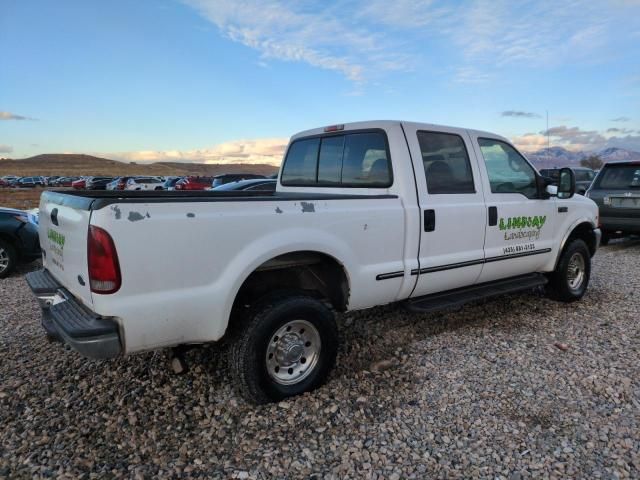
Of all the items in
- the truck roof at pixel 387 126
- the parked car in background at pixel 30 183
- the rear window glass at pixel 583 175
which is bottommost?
the parked car in background at pixel 30 183

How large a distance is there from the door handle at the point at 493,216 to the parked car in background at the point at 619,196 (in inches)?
247

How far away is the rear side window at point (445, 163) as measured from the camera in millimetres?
3881

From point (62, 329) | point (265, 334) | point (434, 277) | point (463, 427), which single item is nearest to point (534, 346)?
point (434, 277)

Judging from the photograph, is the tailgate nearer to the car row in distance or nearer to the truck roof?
the car row in distance

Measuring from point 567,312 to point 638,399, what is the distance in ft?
6.52

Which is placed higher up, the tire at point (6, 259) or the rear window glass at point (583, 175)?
the rear window glass at point (583, 175)

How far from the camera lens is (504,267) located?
14.8 feet

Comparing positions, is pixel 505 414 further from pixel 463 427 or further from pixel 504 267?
pixel 504 267

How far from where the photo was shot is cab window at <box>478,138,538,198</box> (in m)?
4.40

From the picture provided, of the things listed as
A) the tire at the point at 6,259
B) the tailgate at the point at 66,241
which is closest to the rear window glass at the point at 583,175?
the tire at the point at 6,259

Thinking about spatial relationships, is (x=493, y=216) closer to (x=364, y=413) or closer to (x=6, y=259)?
(x=364, y=413)

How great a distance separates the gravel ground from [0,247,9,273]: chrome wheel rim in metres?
3.01

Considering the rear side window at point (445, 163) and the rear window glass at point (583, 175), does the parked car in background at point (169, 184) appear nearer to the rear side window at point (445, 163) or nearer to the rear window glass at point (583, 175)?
the rear window glass at point (583, 175)

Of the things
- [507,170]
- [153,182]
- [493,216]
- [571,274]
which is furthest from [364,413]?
[153,182]
